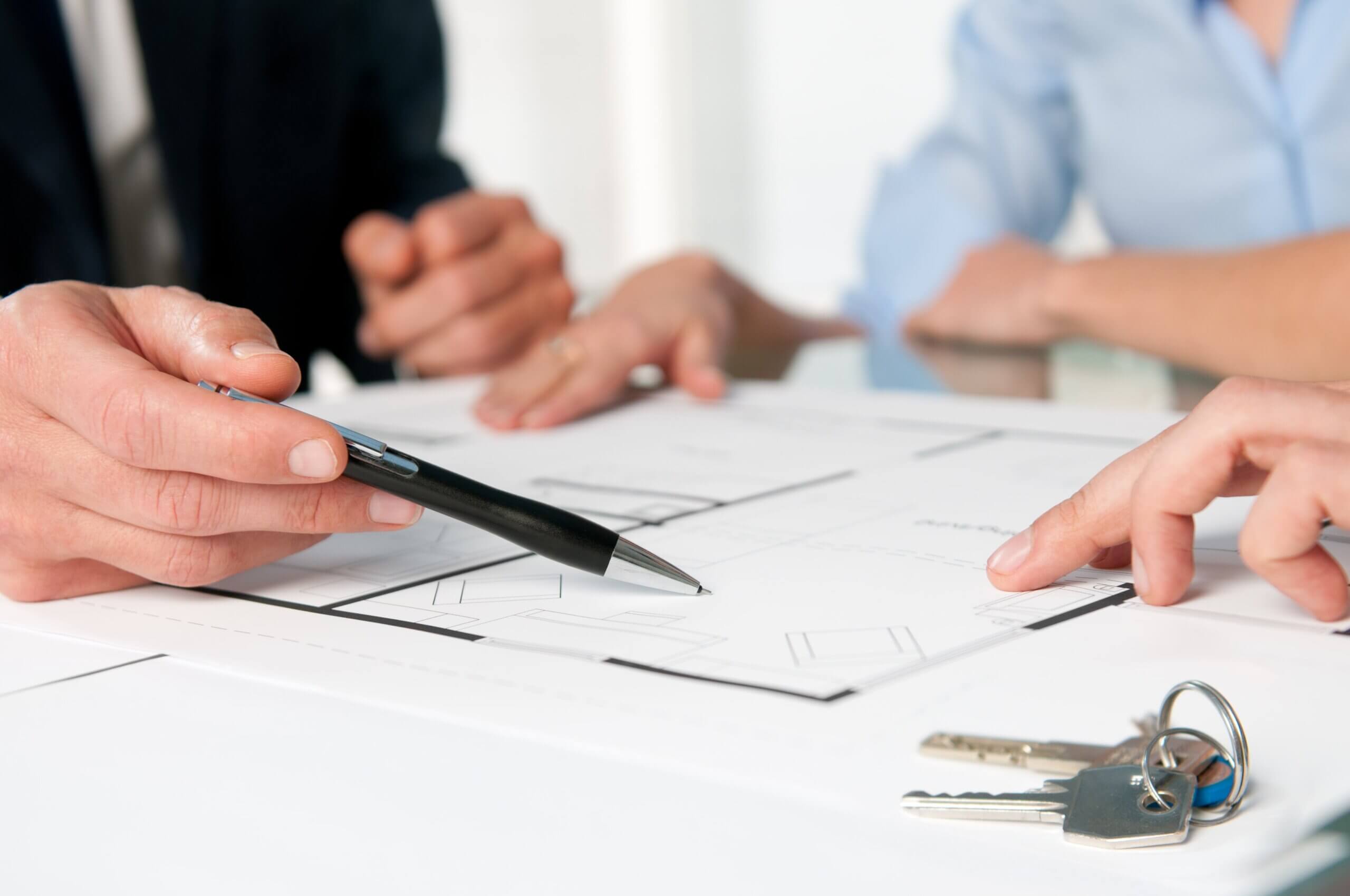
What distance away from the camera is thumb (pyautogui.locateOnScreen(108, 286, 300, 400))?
0.45 meters

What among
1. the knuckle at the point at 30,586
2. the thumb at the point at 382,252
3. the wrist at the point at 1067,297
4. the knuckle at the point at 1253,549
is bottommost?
the knuckle at the point at 1253,549

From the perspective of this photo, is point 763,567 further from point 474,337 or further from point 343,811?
point 474,337

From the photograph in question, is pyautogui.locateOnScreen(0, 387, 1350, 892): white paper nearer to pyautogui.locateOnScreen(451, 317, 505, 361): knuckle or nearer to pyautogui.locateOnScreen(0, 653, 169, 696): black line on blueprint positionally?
pyautogui.locateOnScreen(0, 653, 169, 696): black line on blueprint

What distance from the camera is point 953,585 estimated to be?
1.46ft

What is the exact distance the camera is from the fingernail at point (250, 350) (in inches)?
17.8

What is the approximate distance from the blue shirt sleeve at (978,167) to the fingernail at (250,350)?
42.9 inches

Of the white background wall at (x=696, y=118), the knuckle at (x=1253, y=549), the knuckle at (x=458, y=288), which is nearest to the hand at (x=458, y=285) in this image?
the knuckle at (x=458, y=288)

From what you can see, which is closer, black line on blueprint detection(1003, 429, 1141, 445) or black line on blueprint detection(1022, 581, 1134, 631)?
black line on blueprint detection(1022, 581, 1134, 631)

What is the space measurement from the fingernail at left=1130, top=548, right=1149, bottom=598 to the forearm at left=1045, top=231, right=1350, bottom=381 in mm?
342

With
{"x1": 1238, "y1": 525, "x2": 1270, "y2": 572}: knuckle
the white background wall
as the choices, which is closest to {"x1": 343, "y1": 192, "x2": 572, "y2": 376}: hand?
{"x1": 1238, "y1": 525, "x2": 1270, "y2": 572}: knuckle

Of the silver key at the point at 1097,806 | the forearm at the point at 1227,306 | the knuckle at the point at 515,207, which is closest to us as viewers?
the silver key at the point at 1097,806

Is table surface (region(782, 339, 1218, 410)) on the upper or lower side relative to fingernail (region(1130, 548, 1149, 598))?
upper

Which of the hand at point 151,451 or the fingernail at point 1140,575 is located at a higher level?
the hand at point 151,451

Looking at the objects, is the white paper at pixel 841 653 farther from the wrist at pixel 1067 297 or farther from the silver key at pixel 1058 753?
the wrist at pixel 1067 297
